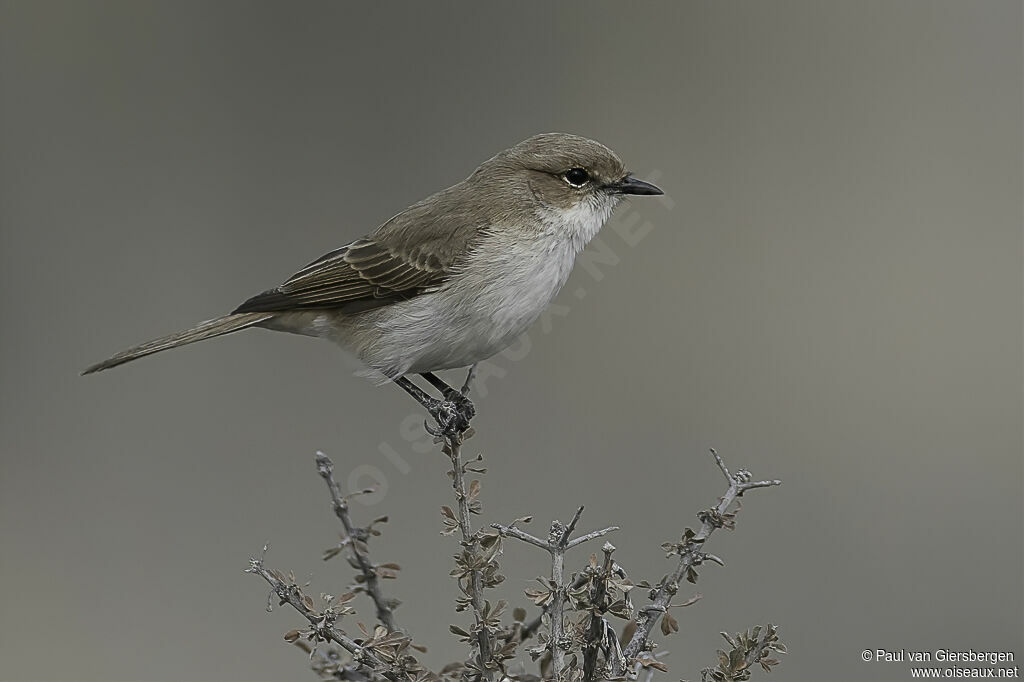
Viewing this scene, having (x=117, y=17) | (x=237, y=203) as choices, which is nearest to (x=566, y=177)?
(x=237, y=203)

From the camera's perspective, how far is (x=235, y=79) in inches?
230

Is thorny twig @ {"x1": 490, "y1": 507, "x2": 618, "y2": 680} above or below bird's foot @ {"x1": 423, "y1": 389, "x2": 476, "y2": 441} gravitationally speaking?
below

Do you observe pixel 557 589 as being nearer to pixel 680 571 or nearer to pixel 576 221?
pixel 680 571

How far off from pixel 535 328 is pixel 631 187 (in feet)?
5.47

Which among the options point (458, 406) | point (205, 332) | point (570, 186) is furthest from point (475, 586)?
point (205, 332)

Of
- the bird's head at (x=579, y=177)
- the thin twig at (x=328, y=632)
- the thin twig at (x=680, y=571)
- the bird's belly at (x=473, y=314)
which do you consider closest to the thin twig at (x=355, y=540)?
the thin twig at (x=328, y=632)

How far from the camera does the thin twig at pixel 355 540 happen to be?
A: 215cm

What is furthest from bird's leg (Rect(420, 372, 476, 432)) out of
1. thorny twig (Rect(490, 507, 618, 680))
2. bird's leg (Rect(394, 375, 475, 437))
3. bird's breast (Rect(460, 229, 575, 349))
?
thorny twig (Rect(490, 507, 618, 680))

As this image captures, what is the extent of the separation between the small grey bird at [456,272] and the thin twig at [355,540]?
3.20 ft

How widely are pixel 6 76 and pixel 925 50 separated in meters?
4.99

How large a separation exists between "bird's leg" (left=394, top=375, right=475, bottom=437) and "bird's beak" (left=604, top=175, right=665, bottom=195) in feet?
2.74

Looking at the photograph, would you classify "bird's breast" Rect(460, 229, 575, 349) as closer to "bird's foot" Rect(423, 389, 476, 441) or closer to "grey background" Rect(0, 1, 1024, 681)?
"bird's foot" Rect(423, 389, 476, 441)

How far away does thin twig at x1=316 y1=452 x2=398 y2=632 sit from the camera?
215cm

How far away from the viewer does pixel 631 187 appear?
3.46m
